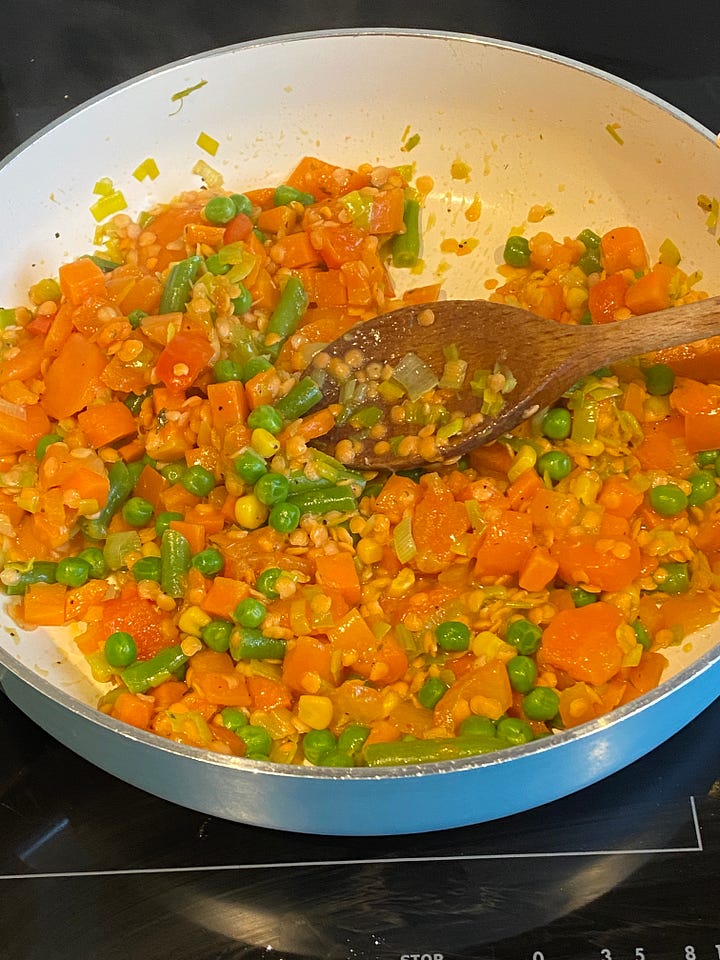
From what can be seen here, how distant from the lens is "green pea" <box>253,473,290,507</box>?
2904 mm

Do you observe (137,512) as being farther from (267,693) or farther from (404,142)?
(404,142)

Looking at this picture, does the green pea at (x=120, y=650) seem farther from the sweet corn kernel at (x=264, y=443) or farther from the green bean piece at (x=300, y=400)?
the green bean piece at (x=300, y=400)

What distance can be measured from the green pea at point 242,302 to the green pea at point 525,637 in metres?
→ 1.41

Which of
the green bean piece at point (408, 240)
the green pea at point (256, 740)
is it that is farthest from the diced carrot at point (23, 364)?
the green pea at point (256, 740)

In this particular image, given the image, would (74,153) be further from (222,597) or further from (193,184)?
A: (222,597)

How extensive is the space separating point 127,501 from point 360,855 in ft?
4.30

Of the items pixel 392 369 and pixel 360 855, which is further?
pixel 392 369

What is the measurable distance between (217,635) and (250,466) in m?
0.52

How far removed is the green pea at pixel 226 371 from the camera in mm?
3150

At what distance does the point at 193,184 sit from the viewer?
366cm

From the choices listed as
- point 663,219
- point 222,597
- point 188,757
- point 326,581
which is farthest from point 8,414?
point 663,219

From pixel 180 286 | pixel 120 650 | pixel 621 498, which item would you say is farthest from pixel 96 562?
pixel 621 498

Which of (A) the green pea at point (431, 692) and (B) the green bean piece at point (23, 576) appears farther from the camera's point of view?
(B) the green bean piece at point (23, 576)

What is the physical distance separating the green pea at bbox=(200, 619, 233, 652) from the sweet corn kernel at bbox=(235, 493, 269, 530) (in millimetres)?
317
